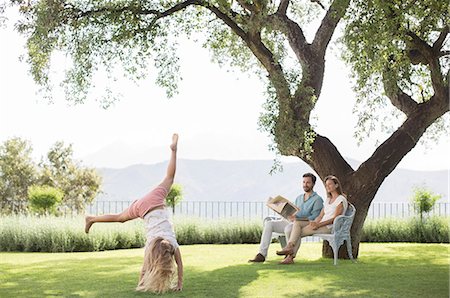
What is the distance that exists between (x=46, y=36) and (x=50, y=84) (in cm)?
122

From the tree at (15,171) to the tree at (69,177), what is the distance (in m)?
0.56

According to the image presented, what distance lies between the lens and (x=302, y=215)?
940 cm

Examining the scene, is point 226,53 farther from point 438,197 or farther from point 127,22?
point 438,197

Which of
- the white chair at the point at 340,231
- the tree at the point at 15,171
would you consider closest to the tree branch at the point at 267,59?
the white chair at the point at 340,231

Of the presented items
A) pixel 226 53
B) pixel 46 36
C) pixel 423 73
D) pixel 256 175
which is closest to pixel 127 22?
pixel 46 36

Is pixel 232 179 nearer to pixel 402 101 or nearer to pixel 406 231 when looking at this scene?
pixel 406 231

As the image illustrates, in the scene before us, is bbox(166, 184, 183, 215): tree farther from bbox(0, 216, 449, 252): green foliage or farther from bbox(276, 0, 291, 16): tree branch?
bbox(276, 0, 291, 16): tree branch

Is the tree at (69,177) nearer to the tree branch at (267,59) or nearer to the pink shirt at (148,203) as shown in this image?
the tree branch at (267,59)

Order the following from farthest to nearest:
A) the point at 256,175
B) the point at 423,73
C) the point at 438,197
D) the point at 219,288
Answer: the point at 256,175 < the point at 438,197 < the point at 423,73 < the point at 219,288

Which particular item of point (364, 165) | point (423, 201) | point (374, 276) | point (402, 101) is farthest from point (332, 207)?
point (423, 201)

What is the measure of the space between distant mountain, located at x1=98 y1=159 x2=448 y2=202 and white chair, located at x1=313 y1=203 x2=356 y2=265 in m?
35.1

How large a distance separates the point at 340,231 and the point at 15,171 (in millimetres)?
22276

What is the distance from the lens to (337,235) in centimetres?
930

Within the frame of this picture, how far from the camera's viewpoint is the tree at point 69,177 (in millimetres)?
29734
